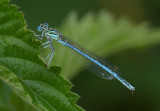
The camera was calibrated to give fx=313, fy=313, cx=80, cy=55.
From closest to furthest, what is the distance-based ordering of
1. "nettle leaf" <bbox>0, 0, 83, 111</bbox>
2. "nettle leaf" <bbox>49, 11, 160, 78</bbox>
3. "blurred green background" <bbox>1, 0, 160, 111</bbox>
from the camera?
"nettle leaf" <bbox>0, 0, 83, 111</bbox> → "nettle leaf" <bbox>49, 11, 160, 78</bbox> → "blurred green background" <bbox>1, 0, 160, 111</bbox>

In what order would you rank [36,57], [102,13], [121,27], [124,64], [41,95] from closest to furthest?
[41,95] < [36,57] < [121,27] < [102,13] < [124,64]

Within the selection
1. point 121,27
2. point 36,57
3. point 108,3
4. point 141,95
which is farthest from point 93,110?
point 36,57

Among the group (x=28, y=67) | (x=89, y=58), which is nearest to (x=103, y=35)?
(x=89, y=58)

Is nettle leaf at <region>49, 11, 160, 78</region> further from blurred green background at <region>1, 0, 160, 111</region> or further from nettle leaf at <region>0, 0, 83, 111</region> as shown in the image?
nettle leaf at <region>0, 0, 83, 111</region>

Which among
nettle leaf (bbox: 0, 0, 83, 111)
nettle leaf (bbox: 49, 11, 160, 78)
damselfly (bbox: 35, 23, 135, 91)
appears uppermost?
nettle leaf (bbox: 49, 11, 160, 78)

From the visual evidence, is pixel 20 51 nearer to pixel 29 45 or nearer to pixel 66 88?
pixel 29 45

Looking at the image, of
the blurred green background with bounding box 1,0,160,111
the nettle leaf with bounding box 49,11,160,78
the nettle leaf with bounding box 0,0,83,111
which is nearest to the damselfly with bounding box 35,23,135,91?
the nettle leaf with bounding box 49,11,160,78

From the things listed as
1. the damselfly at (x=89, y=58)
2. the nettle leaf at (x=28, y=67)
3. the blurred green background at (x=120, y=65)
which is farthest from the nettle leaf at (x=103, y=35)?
the nettle leaf at (x=28, y=67)
